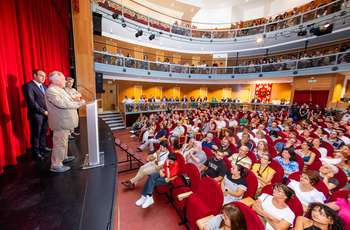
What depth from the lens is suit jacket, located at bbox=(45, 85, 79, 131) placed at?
197 cm

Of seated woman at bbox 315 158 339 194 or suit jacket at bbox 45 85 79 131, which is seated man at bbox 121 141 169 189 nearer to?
suit jacket at bbox 45 85 79 131

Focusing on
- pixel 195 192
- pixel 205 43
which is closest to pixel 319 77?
pixel 205 43

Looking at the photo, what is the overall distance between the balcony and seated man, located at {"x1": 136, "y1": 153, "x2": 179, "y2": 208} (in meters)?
7.82

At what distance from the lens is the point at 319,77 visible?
9.84 meters

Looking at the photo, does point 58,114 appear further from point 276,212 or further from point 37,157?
point 276,212

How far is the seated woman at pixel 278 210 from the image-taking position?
1710 mm

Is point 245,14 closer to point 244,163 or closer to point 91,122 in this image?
point 244,163

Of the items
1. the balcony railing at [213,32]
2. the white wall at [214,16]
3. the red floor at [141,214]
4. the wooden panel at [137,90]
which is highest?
the white wall at [214,16]

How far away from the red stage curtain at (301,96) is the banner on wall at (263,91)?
11.7 ft

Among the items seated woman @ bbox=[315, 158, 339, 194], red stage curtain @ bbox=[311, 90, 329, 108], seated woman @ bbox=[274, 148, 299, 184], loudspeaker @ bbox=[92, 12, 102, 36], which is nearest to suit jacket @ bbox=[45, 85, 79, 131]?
seated woman @ bbox=[274, 148, 299, 184]

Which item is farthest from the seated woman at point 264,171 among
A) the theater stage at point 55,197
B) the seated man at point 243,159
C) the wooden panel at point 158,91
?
the wooden panel at point 158,91

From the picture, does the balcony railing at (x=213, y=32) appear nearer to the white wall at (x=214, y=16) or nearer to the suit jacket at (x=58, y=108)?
the white wall at (x=214, y=16)

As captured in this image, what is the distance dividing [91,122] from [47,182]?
3.17 ft

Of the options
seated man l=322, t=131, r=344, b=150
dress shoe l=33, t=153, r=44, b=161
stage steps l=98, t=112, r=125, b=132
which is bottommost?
stage steps l=98, t=112, r=125, b=132
